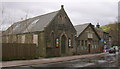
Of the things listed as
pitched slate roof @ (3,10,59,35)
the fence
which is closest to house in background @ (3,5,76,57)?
pitched slate roof @ (3,10,59,35)

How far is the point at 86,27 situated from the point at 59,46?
35.8ft

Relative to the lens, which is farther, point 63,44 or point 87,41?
point 87,41

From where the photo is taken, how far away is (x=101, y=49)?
40594mm

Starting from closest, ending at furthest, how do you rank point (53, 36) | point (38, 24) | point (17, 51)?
point (17, 51), point (53, 36), point (38, 24)

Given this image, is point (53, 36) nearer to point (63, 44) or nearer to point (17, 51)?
point (63, 44)

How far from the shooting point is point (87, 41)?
112 ft

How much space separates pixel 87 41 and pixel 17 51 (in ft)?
62.6

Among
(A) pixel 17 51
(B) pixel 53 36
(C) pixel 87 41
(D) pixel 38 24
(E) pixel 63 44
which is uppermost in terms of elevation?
(D) pixel 38 24

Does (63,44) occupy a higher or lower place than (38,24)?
lower

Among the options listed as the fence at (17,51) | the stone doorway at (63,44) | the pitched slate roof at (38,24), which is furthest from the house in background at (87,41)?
the fence at (17,51)

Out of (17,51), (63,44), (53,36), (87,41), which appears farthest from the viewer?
(87,41)

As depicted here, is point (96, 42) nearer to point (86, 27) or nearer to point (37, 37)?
point (86, 27)

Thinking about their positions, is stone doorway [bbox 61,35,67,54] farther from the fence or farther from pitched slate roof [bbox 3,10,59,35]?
the fence

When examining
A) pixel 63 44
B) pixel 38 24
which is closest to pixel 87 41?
pixel 63 44
